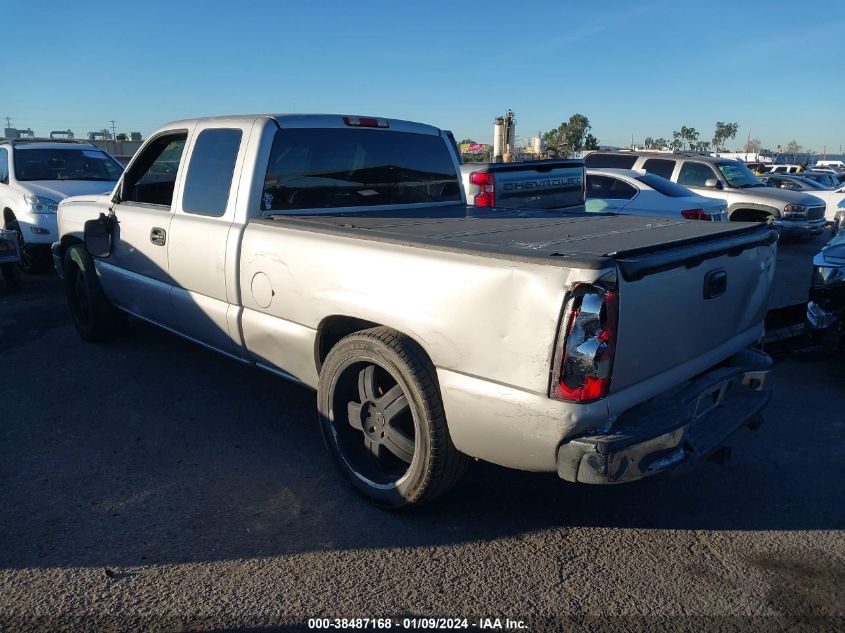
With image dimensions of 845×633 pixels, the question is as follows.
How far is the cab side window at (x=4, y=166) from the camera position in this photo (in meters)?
9.50

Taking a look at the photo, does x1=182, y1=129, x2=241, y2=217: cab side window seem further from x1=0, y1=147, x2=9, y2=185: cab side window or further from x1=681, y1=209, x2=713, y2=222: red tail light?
x1=681, y1=209, x2=713, y2=222: red tail light

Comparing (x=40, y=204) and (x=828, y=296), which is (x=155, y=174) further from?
(x=828, y=296)

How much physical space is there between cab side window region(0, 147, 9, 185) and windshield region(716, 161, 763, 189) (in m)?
12.4

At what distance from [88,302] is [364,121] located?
2.99 meters

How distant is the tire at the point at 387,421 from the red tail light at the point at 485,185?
12.8 feet

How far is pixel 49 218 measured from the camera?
28.6ft

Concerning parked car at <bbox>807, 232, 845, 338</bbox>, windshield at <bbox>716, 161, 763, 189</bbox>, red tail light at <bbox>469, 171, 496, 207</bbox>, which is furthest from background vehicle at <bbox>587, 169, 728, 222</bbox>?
parked car at <bbox>807, 232, 845, 338</bbox>

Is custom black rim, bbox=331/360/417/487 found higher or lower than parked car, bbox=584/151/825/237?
lower

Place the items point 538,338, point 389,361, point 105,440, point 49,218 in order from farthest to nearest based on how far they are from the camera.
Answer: point 49,218 < point 105,440 < point 389,361 < point 538,338

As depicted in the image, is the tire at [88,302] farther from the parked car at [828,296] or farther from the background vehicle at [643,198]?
the background vehicle at [643,198]

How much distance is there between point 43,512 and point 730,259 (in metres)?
3.55

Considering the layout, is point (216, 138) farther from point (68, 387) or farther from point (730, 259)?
point (730, 259)

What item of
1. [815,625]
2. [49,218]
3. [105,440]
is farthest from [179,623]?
[49,218]

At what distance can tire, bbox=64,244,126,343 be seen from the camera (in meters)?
5.59
